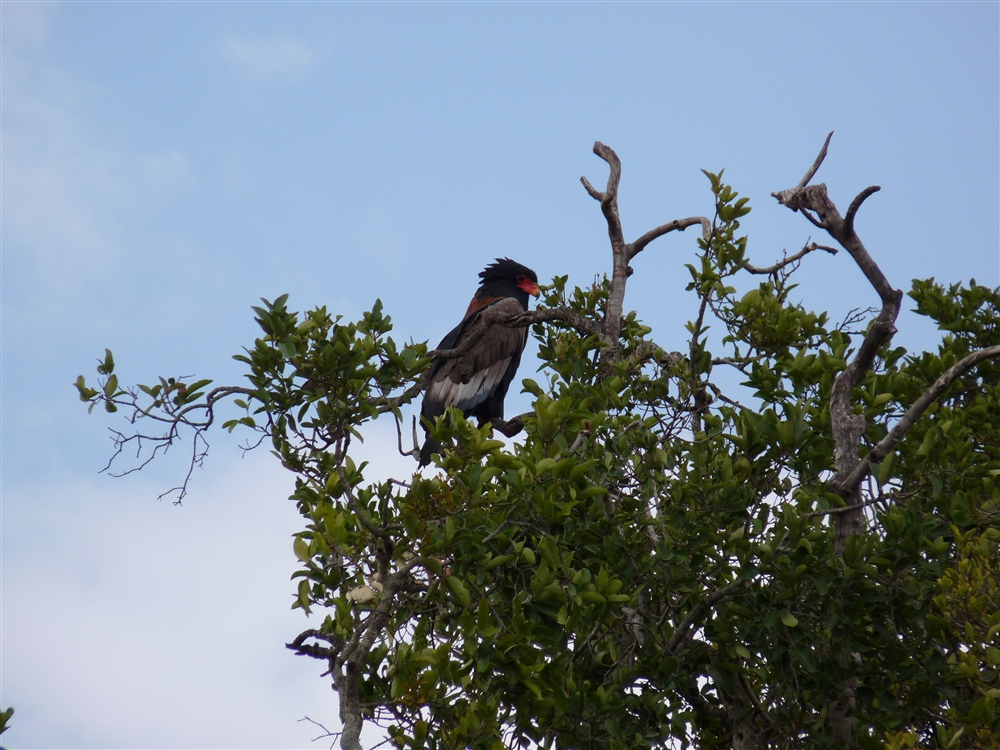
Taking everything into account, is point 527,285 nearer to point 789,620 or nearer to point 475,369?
point 475,369

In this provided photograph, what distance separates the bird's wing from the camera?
9305 mm

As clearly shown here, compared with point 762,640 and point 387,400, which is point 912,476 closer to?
point 762,640

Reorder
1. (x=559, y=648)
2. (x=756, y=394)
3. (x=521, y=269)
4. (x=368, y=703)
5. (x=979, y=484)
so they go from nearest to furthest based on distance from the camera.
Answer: (x=368, y=703) < (x=559, y=648) < (x=979, y=484) < (x=756, y=394) < (x=521, y=269)

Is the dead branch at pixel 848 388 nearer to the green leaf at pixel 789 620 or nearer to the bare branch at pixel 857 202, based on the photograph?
the bare branch at pixel 857 202

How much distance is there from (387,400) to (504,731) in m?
1.72

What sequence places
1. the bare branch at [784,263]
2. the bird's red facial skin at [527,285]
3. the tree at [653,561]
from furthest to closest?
the bird's red facial skin at [527,285] → the bare branch at [784,263] → the tree at [653,561]

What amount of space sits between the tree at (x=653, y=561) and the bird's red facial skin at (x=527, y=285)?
16.4 feet

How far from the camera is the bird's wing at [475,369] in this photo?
930 centimetres

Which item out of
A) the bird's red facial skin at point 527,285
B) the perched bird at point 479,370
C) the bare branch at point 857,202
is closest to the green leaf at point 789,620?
the bare branch at point 857,202

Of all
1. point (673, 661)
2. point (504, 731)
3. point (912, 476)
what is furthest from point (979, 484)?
point (504, 731)

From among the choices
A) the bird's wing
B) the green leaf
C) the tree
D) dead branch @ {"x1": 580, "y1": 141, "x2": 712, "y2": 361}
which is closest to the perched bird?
the bird's wing

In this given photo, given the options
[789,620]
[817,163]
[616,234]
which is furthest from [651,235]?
[789,620]

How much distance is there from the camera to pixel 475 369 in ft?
30.9

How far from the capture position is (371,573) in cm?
430
